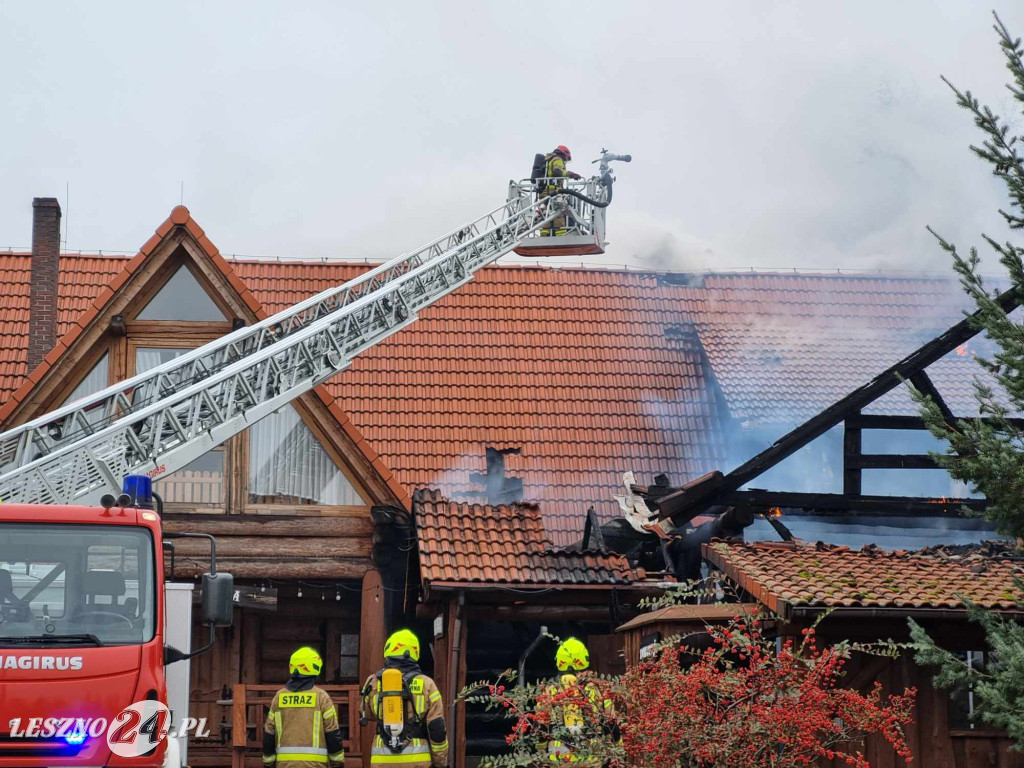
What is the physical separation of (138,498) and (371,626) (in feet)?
23.9

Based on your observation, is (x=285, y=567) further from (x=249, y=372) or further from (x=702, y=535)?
(x=702, y=535)

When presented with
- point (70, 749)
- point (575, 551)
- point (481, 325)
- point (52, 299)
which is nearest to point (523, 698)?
point (70, 749)

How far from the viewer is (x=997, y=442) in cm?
877

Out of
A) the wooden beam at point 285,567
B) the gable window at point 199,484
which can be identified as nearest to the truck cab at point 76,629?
the wooden beam at point 285,567

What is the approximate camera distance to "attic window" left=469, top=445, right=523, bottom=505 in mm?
18047

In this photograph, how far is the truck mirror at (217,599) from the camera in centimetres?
822

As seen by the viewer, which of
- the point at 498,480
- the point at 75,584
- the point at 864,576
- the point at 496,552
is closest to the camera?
the point at 75,584

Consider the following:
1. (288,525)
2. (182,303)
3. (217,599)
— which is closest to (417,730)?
(217,599)

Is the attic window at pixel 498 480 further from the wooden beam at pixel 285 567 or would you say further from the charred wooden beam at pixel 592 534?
the wooden beam at pixel 285 567

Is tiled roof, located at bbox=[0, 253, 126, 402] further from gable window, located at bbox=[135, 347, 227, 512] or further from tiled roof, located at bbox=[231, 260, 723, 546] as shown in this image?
gable window, located at bbox=[135, 347, 227, 512]

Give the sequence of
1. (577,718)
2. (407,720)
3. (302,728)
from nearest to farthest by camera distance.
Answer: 1. (577,718)
2. (407,720)
3. (302,728)

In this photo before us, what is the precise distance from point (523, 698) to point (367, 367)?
11.9 meters

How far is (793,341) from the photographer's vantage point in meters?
21.8

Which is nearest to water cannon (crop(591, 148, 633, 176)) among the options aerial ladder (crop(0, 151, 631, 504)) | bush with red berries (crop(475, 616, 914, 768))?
aerial ladder (crop(0, 151, 631, 504))
